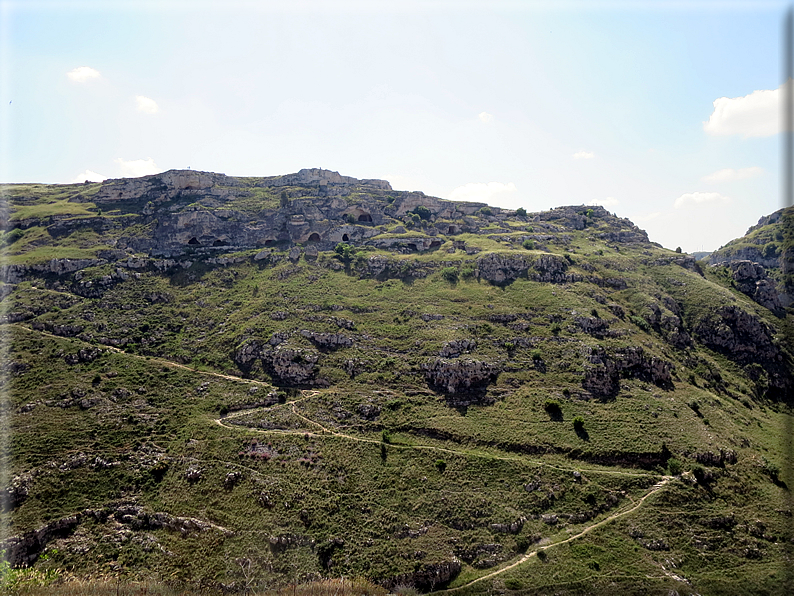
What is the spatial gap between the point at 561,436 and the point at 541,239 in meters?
61.2

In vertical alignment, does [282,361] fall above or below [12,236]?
below

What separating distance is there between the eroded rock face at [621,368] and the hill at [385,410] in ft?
1.16

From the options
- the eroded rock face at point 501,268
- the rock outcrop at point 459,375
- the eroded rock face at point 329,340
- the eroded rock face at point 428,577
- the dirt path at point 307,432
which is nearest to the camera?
the eroded rock face at point 428,577

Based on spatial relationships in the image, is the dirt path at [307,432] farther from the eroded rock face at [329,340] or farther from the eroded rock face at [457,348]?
the eroded rock face at [457,348]

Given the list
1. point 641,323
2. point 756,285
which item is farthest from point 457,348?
point 756,285

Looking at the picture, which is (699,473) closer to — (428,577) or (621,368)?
(621,368)

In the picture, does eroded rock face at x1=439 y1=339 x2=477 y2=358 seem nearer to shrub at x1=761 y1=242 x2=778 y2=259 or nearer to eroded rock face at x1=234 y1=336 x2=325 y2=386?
eroded rock face at x1=234 y1=336 x2=325 y2=386

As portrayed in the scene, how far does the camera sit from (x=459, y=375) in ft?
179

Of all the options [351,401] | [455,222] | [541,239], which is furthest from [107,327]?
[541,239]

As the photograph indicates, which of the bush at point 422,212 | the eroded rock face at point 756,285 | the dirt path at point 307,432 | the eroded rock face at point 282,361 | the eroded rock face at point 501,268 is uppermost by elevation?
the bush at point 422,212

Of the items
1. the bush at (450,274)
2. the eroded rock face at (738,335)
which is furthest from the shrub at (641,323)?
the bush at (450,274)

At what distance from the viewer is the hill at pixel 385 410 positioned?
36281 mm

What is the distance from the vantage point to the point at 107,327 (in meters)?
63.2

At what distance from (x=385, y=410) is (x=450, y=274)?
123 ft
